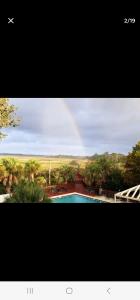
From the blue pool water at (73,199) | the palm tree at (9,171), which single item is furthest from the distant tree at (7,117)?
the blue pool water at (73,199)

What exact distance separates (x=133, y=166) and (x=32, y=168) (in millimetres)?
563

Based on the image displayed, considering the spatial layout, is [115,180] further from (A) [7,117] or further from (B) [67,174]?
(A) [7,117]

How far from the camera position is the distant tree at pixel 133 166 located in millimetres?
1846

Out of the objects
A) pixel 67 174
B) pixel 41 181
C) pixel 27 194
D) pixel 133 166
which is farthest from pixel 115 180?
pixel 27 194

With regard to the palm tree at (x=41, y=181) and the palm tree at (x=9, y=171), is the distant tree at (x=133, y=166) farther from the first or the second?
the palm tree at (x=9, y=171)

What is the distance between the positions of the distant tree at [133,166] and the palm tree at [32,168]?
1.65 feet

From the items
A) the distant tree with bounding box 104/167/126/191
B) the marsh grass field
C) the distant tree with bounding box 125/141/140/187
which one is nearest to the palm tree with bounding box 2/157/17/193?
the marsh grass field

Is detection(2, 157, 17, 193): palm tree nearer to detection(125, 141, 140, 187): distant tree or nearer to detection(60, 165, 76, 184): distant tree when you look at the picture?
detection(60, 165, 76, 184): distant tree

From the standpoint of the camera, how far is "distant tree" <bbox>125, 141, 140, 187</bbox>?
185 cm

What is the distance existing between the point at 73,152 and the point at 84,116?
21cm

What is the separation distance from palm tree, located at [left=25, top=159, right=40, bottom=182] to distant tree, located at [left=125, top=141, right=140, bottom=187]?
19.8 inches

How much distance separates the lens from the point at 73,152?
1882 mm
